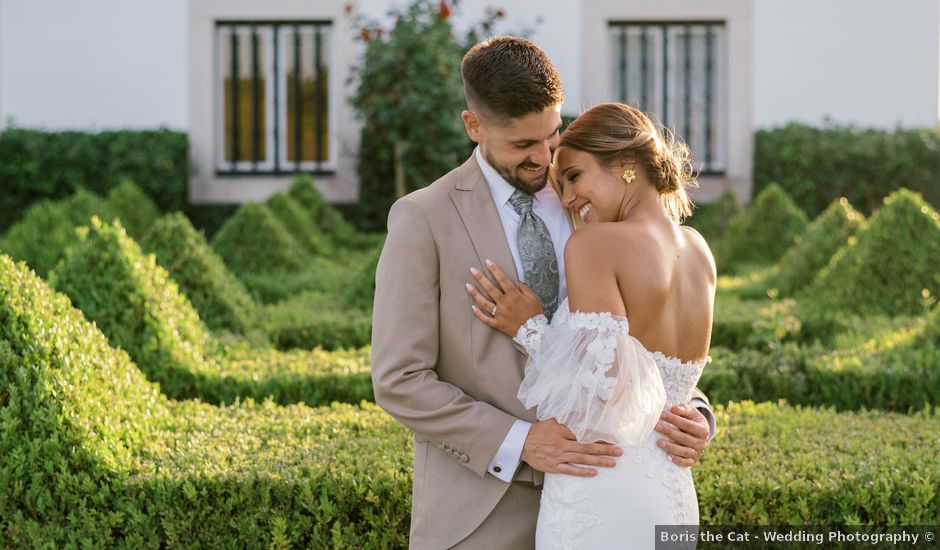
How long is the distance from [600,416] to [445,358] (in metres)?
0.41

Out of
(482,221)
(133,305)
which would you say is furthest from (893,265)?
(482,221)

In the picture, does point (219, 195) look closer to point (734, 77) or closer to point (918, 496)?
point (734, 77)

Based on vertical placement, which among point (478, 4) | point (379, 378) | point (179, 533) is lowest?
point (179, 533)

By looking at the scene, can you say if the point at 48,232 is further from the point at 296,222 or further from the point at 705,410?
the point at 705,410

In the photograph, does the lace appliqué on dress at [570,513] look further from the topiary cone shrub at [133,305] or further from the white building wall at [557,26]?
the white building wall at [557,26]

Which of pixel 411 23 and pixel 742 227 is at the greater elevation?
pixel 411 23

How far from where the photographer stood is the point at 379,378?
2525mm

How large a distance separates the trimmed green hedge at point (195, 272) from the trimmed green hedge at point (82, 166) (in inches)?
293

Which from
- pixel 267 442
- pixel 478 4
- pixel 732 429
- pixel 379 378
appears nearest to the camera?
pixel 379 378

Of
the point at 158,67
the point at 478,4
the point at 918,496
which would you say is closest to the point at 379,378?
the point at 918,496

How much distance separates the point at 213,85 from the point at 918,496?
11632 millimetres

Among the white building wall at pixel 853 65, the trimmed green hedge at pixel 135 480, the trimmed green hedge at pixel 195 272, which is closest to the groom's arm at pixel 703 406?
the trimmed green hedge at pixel 135 480

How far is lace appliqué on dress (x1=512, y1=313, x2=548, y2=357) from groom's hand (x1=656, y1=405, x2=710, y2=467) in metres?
0.36

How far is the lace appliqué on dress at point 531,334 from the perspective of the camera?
2.50 metres
